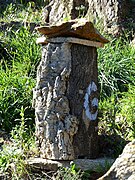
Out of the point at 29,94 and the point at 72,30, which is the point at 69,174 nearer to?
the point at 72,30

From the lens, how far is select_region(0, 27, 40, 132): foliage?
5.28 metres

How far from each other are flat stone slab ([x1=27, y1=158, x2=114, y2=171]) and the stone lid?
1.03 m

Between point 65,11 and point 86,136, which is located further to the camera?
point 65,11

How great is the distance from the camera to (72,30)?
4.08 metres

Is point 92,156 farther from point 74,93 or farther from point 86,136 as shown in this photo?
point 74,93

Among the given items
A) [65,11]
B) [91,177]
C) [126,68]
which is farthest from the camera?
[65,11]

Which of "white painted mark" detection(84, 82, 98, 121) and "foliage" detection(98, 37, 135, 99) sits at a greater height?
"foliage" detection(98, 37, 135, 99)

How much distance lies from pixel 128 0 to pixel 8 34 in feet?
6.15

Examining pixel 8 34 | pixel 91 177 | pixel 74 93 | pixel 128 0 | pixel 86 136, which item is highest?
pixel 128 0

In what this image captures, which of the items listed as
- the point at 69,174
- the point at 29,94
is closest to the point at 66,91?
the point at 69,174

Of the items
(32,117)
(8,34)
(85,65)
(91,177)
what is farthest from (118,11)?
(91,177)

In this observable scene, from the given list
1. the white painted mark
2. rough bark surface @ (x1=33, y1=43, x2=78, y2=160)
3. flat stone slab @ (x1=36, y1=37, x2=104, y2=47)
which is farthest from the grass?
flat stone slab @ (x1=36, y1=37, x2=104, y2=47)

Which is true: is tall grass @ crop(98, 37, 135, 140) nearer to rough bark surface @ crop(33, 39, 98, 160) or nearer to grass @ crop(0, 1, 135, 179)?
grass @ crop(0, 1, 135, 179)

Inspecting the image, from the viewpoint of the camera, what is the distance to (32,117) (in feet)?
17.4
